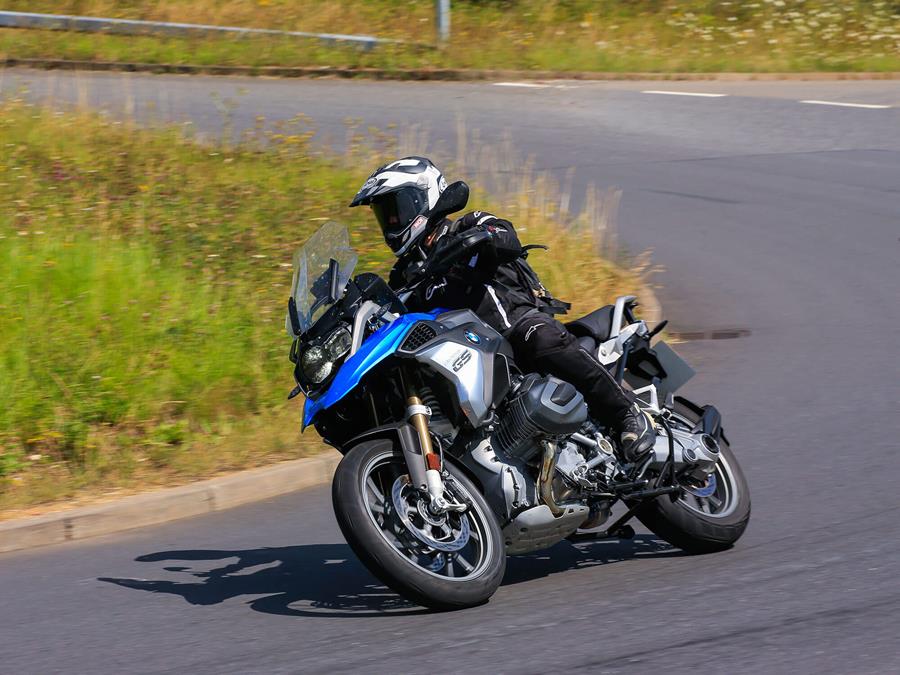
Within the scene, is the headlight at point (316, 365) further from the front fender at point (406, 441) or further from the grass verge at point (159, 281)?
the grass verge at point (159, 281)

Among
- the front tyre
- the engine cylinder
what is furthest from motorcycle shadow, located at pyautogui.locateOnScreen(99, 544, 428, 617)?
the engine cylinder

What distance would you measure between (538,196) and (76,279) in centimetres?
528

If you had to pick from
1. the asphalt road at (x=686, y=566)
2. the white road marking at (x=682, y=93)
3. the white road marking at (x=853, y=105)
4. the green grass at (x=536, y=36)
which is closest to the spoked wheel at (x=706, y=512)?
the asphalt road at (x=686, y=566)

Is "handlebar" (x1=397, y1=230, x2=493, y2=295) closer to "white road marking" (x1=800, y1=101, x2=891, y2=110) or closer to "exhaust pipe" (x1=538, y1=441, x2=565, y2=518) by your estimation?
"exhaust pipe" (x1=538, y1=441, x2=565, y2=518)

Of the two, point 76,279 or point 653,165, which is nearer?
point 76,279

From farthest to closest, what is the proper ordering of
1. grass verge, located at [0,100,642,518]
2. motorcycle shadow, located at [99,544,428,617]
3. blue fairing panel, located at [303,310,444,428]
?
grass verge, located at [0,100,642,518], motorcycle shadow, located at [99,544,428,617], blue fairing panel, located at [303,310,444,428]

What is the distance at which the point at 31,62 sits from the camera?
2142cm

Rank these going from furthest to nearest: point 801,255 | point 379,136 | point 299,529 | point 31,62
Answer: point 31,62, point 379,136, point 801,255, point 299,529

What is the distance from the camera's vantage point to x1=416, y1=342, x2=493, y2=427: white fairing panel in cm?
550

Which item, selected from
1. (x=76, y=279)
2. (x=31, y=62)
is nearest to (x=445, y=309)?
(x=76, y=279)

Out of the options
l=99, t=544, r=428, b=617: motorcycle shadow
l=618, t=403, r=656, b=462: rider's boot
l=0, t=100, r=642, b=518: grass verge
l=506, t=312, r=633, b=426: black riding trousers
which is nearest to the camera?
l=99, t=544, r=428, b=617: motorcycle shadow

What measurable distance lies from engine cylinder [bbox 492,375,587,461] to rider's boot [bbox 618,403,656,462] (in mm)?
362

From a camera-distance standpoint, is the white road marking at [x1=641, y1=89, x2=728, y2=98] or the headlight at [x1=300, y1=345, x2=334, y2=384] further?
the white road marking at [x1=641, y1=89, x2=728, y2=98]

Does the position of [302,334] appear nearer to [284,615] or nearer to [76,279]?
[284,615]
